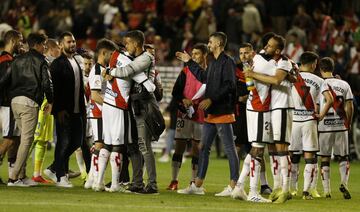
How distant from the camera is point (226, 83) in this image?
16.1m

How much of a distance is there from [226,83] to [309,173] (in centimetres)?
192

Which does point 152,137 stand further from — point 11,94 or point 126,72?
point 11,94

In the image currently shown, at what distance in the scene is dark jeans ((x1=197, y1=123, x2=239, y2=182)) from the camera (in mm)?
16250

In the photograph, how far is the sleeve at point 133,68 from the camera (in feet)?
52.4

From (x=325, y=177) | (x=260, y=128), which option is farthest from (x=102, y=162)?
(x=325, y=177)

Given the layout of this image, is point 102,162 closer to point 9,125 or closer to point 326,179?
point 9,125

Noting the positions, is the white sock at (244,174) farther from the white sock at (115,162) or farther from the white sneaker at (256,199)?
the white sock at (115,162)

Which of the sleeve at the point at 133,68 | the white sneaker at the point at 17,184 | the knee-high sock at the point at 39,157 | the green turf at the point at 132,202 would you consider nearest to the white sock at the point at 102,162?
the green turf at the point at 132,202

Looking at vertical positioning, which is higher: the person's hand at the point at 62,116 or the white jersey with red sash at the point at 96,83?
the white jersey with red sash at the point at 96,83

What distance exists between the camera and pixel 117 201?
48.9ft

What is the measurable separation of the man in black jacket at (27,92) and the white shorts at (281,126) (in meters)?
3.54

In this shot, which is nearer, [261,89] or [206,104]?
[261,89]

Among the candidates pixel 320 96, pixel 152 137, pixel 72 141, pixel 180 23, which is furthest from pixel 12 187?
pixel 180 23

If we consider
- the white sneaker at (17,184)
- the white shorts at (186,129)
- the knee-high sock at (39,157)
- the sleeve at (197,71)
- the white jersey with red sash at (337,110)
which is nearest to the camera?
the white sneaker at (17,184)
